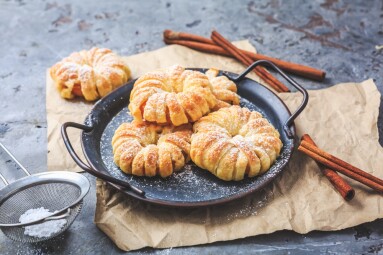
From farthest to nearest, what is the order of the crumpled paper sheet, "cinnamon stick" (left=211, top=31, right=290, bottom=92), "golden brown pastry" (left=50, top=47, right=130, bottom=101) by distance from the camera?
"cinnamon stick" (left=211, top=31, right=290, bottom=92)
"golden brown pastry" (left=50, top=47, right=130, bottom=101)
the crumpled paper sheet

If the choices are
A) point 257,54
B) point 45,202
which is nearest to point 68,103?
point 45,202

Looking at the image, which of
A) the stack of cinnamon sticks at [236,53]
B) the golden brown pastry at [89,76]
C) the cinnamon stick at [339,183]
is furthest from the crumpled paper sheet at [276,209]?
the stack of cinnamon sticks at [236,53]

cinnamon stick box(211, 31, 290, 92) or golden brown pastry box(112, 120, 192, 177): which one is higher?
golden brown pastry box(112, 120, 192, 177)

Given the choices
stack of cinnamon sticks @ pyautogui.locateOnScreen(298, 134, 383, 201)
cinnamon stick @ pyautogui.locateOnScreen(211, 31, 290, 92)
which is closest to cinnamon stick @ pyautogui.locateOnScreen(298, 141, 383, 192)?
stack of cinnamon sticks @ pyautogui.locateOnScreen(298, 134, 383, 201)

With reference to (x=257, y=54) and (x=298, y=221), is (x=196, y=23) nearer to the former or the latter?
(x=257, y=54)

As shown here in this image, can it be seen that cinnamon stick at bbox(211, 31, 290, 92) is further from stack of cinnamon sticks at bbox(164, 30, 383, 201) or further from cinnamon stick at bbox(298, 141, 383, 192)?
cinnamon stick at bbox(298, 141, 383, 192)
